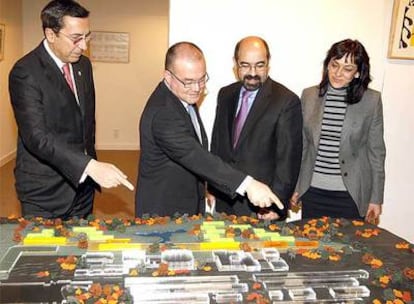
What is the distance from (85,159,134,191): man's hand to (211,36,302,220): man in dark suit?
795mm

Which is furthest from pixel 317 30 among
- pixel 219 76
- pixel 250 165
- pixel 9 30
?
pixel 9 30

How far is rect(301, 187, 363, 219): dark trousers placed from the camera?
2.63 metres

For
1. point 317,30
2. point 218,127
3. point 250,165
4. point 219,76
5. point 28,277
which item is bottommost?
point 28,277

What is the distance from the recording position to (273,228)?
79.0 inches

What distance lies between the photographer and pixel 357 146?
2604 mm

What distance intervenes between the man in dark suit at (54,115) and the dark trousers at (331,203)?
1.22 m

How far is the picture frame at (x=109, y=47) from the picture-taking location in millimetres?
7258

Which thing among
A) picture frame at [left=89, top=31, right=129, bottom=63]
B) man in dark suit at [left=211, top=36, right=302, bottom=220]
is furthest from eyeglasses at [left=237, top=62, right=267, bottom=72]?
picture frame at [left=89, top=31, right=129, bottom=63]

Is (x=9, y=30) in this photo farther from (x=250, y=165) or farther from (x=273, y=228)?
(x=273, y=228)

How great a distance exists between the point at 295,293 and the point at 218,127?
135 cm

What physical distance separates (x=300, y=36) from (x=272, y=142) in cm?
108

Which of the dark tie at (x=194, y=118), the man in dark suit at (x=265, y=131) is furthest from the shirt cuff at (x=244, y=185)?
the man in dark suit at (x=265, y=131)

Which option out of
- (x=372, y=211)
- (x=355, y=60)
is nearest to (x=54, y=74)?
(x=355, y=60)

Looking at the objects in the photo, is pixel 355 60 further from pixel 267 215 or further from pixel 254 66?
pixel 267 215
